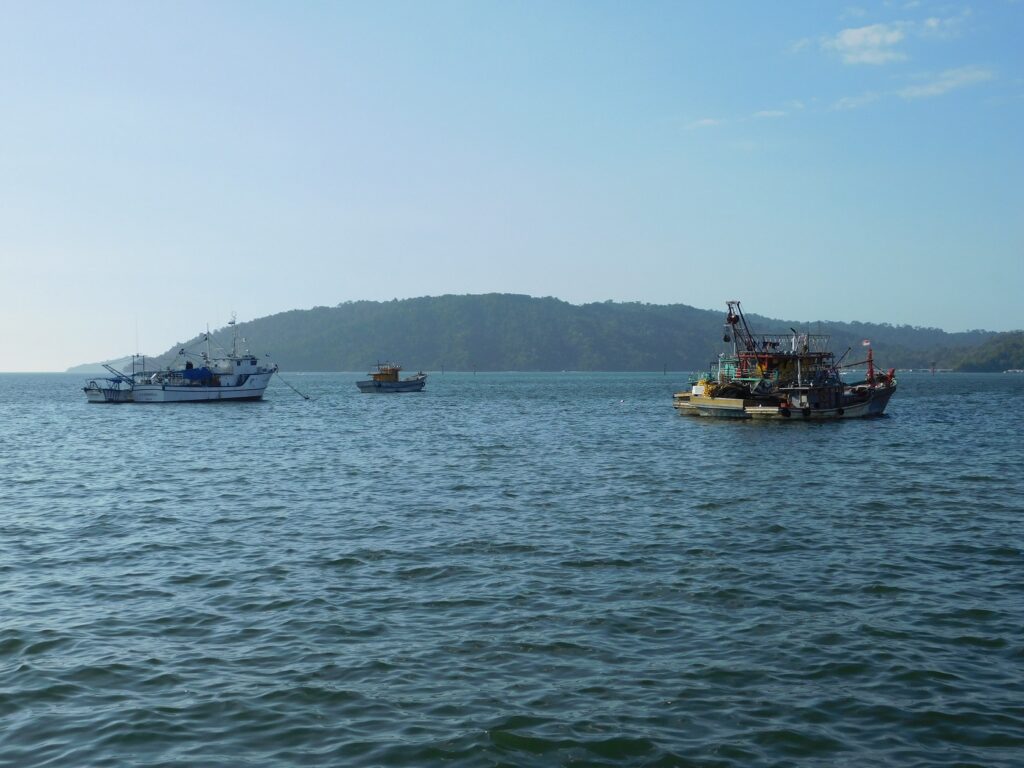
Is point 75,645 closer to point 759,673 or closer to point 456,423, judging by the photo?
point 759,673

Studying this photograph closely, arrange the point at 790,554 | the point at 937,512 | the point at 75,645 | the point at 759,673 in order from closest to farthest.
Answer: the point at 759,673
the point at 75,645
the point at 790,554
the point at 937,512

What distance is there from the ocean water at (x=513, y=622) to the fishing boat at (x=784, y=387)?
34.7 meters

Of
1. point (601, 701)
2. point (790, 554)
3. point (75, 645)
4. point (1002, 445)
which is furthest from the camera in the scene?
point (1002, 445)

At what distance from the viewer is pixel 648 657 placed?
1302 centimetres

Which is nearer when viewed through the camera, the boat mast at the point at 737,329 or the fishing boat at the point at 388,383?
the boat mast at the point at 737,329

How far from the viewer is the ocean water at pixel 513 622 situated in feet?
34.3

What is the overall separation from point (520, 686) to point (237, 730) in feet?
12.1

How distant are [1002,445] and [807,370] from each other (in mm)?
23624

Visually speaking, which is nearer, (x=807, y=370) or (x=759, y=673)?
(x=759, y=673)

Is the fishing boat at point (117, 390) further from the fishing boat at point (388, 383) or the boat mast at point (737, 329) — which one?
the boat mast at point (737, 329)

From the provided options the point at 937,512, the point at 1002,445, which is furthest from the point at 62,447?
the point at 1002,445

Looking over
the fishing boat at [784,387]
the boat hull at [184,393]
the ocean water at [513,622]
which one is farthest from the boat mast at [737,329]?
the boat hull at [184,393]

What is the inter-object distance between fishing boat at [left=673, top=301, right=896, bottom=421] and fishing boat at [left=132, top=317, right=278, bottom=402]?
53.6 m

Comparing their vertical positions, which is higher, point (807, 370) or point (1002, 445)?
point (807, 370)
